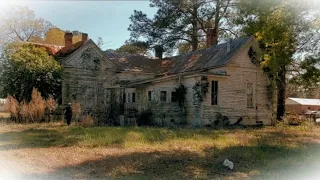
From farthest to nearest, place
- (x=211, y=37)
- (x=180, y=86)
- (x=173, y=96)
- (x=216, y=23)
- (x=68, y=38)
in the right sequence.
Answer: (x=216, y=23) → (x=211, y=37) → (x=68, y=38) → (x=173, y=96) → (x=180, y=86)

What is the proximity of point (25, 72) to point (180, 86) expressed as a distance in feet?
31.9

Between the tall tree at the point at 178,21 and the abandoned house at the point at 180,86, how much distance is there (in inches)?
294

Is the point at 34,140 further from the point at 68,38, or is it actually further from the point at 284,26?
the point at 68,38

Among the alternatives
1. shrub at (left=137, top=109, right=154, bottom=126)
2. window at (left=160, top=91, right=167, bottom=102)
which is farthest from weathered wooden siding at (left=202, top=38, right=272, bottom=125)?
shrub at (left=137, top=109, right=154, bottom=126)

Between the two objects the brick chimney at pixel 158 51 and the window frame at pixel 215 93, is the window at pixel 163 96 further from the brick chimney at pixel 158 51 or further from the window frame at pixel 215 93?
the brick chimney at pixel 158 51

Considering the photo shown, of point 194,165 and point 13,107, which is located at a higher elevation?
point 13,107

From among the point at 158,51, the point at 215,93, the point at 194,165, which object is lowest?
the point at 194,165

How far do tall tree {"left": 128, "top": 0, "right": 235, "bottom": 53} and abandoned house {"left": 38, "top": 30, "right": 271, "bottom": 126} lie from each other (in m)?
7.48

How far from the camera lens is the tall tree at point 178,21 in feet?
106

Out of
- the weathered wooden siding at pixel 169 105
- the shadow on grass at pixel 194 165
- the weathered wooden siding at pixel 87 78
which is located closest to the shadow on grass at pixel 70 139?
the shadow on grass at pixel 194 165

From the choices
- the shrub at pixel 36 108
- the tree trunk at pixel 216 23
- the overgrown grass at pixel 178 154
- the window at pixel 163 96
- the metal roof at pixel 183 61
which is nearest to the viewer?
the overgrown grass at pixel 178 154

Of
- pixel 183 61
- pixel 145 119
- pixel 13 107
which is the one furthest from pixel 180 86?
pixel 13 107

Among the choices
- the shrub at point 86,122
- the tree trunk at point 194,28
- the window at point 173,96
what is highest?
the tree trunk at point 194,28

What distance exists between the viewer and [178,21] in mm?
33469
